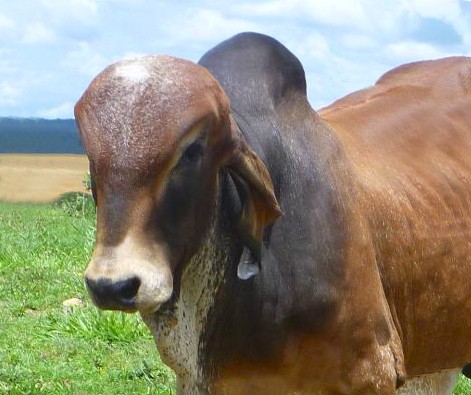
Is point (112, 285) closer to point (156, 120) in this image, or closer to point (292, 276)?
point (156, 120)

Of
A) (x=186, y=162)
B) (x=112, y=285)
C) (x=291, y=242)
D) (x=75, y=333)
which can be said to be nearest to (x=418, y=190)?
(x=291, y=242)

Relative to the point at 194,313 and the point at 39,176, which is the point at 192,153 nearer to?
the point at 194,313

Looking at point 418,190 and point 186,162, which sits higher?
point 186,162

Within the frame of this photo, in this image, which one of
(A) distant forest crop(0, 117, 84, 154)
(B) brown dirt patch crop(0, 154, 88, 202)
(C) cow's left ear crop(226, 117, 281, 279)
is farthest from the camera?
(A) distant forest crop(0, 117, 84, 154)

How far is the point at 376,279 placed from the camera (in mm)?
3219

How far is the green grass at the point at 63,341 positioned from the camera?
507 centimetres

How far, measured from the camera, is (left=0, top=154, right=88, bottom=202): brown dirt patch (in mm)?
15805

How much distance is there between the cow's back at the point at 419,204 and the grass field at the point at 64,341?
1.68 meters

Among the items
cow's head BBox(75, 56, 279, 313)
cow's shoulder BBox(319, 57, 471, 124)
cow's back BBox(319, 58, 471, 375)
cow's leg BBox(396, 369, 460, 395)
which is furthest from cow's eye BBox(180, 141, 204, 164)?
cow's leg BBox(396, 369, 460, 395)

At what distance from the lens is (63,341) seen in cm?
568

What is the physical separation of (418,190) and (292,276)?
0.73 metres

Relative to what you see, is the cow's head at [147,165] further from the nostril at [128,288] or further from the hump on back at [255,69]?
the hump on back at [255,69]

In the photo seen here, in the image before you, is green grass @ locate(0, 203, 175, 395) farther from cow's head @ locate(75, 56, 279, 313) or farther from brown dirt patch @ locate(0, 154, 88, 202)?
brown dirt patch @ locate(0, 154, 88, 202)

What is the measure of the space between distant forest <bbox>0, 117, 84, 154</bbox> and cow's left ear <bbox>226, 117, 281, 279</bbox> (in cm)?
1752
